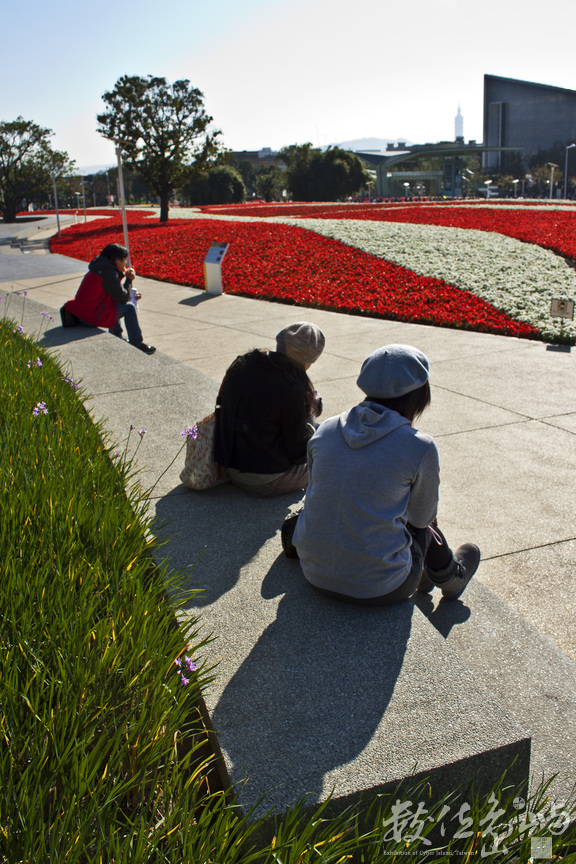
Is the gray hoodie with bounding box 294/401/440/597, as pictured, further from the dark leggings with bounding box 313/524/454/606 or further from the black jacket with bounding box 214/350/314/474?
the black jacket with bounding box 214/350/314/474

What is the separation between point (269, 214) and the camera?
3438 cm

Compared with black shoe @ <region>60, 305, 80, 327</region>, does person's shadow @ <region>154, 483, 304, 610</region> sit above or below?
below

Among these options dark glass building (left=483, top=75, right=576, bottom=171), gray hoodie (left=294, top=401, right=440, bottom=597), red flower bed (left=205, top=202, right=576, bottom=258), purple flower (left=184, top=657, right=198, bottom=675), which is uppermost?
dark glass building (left=483, top=75, right=576, bottom=171)

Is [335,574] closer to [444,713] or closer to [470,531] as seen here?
[444,713]

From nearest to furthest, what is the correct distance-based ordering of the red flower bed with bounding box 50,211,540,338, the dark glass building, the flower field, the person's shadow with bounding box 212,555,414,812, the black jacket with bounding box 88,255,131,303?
the person's shadow with bounding box 212,555,414,812 → the black jacket with bounding box 88,255,131,303 → the red flower bed with bounding box 50,211,540,338 → the flower field → the dark glass building

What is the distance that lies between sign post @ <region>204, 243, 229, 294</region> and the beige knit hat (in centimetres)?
904

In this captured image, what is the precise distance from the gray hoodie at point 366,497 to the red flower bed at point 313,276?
6.94 metres

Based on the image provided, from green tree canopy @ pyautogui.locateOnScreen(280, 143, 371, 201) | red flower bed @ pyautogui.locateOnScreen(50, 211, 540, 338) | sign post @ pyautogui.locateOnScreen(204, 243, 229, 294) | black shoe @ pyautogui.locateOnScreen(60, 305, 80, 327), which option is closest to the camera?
black shoe @ pyautogui.locateOnScreen(60, 305, 80, 327)

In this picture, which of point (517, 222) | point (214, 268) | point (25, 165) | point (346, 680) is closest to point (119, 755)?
point (346, 680)

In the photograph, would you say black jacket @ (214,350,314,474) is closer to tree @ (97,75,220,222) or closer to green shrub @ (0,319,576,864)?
green shrub @ (0,319,576,864)

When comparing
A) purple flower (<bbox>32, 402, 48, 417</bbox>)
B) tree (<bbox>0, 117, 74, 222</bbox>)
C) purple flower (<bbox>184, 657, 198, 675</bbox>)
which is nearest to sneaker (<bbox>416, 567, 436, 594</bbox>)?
purple flower (<bbox>184, 657, 198, 675</bbox>)

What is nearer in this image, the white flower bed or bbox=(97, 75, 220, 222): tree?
the white flower bed

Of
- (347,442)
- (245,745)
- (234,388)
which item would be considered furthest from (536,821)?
(234,388)

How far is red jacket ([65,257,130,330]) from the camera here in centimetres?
778
